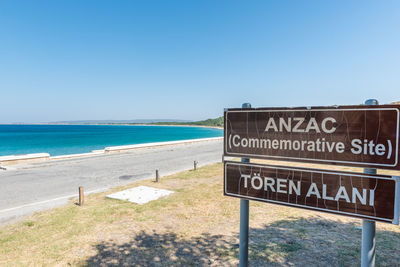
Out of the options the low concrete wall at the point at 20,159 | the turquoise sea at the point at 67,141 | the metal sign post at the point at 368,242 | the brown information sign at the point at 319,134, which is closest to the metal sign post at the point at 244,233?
the brown information sign at the point at 319,134

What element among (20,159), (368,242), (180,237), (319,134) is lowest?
(20,159)

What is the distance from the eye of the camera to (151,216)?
664 centimetres

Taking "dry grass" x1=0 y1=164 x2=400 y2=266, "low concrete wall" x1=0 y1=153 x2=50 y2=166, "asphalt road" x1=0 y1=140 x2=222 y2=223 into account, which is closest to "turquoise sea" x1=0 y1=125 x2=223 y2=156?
"low concrete wall" x1=0 y1=153 x2=50 y2=166

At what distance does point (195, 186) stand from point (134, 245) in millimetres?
5316

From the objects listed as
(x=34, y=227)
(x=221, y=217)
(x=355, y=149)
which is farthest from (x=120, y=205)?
(x=355, y=149)

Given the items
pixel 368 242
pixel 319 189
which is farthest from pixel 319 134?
pixel 368 242

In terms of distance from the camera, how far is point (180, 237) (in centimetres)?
523

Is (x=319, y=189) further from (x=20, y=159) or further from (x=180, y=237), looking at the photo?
(x=20, y=159)

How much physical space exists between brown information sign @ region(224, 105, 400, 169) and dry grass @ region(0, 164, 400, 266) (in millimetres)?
2612

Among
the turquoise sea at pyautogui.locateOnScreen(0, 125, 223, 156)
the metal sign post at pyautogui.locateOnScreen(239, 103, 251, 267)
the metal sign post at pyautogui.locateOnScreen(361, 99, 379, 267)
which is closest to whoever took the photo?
the metal sign post at pyautogui.locateOnScreen(361, 99, 379, 267)

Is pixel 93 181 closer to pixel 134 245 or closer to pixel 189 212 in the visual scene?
pixel 189 212

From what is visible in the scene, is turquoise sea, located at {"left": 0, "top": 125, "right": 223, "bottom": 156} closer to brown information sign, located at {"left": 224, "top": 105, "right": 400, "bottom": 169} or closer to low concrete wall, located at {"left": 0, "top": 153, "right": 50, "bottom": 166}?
low concrete wall, located at {"left": 0, "top": 153, "right": 50, "bottom": 166}

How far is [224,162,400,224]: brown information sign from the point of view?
2105 mm

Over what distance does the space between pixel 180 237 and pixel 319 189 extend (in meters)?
3.81
